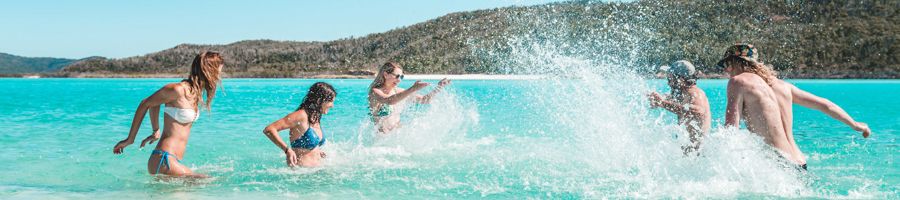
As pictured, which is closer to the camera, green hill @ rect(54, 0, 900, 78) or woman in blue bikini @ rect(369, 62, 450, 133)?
woman in blue bikini @ rect(369, 62, 450, 133)

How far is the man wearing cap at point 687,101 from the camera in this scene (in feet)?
19.5

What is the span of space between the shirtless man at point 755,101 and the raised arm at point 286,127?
3294 millimetres

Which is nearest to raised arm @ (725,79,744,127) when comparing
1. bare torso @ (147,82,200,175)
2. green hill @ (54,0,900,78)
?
bare torso @ (147,82,200,175)

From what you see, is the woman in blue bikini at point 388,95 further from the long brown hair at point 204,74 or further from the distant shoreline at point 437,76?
the distant shoreline at point 437,76

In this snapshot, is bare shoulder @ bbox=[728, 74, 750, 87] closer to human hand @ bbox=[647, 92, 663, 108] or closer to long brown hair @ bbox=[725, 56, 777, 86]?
long brown hair @ bbox=[725, 56, 777, 86]

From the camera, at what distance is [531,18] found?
73.7 meters

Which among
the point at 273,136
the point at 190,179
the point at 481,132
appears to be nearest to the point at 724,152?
the point at 273,136

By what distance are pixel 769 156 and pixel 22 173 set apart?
6998 millimetres

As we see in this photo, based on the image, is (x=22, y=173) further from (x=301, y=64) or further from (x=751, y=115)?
(x=301, y=64)

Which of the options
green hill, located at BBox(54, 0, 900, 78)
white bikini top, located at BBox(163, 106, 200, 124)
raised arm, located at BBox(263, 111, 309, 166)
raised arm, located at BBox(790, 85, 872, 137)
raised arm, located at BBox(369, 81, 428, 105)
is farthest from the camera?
green hill, located at BBox(54, 0, 900, 78)

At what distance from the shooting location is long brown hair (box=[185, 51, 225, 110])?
5453 millimetres

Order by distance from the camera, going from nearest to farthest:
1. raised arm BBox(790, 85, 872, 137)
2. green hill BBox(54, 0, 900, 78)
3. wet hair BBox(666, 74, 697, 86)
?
raised arm BBox(790, 85, 872, 137)
wet hair BBox(666, 74, 697, 86)
green hill BBox(54, 0, 900, 78)

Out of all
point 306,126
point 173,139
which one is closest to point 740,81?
point 306,126

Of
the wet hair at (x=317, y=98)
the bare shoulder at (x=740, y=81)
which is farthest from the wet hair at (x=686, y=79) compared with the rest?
the wet hair at (x=317, y=98)
